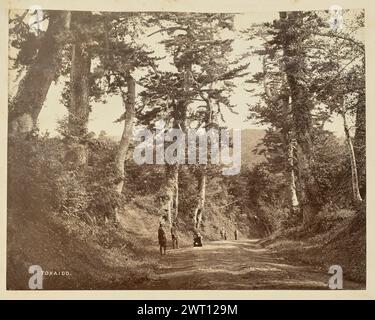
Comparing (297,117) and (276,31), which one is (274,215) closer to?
(297,117)

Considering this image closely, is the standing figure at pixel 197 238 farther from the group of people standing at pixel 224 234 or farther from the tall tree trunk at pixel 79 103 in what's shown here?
the tall tree trunk at pixel 79 103

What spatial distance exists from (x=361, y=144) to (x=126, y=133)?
1.81 metres

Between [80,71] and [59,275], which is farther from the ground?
[80,71]

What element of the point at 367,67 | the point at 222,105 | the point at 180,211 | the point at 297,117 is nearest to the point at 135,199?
the point at 180,211

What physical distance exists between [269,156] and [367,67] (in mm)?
1016

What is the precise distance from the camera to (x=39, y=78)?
182 inches

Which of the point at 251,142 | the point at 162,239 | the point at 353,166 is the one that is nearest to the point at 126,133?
the point at 162,239

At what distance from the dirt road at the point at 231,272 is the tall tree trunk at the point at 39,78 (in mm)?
1486

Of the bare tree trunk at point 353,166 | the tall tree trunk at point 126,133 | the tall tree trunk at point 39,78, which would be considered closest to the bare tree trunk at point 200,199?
the tall tree trunk at point 126,133

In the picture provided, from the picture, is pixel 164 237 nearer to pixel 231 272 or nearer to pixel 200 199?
pixel 200 199

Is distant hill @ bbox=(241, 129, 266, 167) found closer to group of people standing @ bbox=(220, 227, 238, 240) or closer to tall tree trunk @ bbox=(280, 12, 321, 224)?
tall tree trunk @ bbox=(280, 12, 321, 224)

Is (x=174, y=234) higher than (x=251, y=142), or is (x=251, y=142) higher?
(x=251, y=142)

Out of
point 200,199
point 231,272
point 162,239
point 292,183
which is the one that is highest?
point 292,183

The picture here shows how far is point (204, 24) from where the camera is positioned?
472cm
